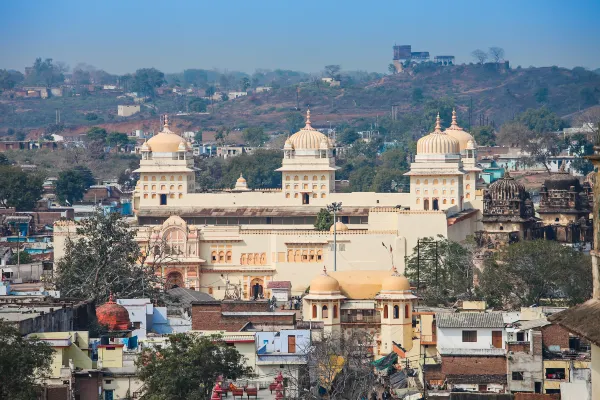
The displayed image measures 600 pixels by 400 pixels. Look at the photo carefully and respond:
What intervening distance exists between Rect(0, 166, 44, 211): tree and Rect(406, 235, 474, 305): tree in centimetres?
3298

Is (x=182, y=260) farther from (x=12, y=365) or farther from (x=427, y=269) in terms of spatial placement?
(x=12, y=365)

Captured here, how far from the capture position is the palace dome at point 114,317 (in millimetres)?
40750

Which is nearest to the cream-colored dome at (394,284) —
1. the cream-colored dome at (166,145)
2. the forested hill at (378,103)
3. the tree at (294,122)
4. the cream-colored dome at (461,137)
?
the cream-colored dome at (166,145)

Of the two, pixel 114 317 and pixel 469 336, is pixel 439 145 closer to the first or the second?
pixel 114 317

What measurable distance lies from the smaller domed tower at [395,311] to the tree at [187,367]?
11036 mm

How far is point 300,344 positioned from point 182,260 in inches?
980

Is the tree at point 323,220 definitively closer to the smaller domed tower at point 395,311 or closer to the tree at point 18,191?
the smaller domed tower at point 395,311

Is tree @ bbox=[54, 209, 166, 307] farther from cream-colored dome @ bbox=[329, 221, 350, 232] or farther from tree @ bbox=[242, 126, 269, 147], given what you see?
tree @ bbox=[242, 126, 269, 147]

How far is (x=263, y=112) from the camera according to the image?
623ft

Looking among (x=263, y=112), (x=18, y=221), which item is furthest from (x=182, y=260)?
(x=263, y=112)

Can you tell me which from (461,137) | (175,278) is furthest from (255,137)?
(175,278)

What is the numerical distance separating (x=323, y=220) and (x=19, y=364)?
38275mm

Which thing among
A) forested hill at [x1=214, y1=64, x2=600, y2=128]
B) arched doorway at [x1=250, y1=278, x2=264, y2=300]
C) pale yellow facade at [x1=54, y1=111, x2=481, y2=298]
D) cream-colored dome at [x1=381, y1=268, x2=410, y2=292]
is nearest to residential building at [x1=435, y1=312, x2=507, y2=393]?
cream-colored dome at [x1=381, y1=268, x2=410, y2=292]

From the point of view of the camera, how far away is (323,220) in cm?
6562
